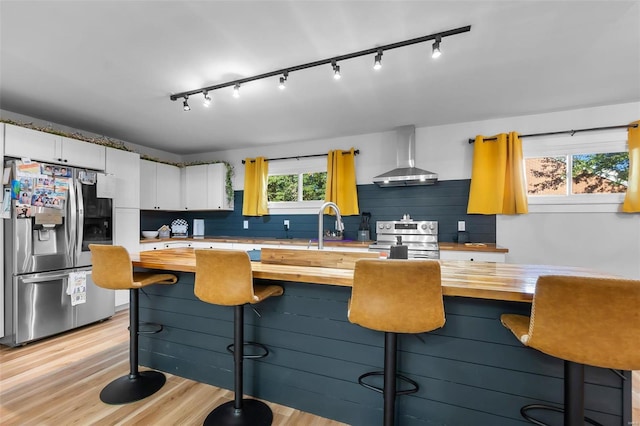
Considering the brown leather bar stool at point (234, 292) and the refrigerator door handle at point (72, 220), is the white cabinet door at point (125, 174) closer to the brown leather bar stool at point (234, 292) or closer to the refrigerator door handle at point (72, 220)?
the refrigerator door handle at point (72, 220)

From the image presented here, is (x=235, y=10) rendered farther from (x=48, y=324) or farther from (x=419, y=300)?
(x=48, y=324)

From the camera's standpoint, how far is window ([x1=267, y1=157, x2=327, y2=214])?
185 inches

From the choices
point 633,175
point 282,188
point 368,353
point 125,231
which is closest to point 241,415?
point 368,353

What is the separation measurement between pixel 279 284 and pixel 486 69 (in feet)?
7.94

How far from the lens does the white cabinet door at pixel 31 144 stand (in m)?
2.85

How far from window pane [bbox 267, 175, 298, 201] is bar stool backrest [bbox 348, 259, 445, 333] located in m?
3.65

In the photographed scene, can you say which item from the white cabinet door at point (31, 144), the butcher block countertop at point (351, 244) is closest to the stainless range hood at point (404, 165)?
the butcher block countertop at point (351, 244)

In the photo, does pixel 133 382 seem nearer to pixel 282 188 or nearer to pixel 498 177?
pixel 282 188

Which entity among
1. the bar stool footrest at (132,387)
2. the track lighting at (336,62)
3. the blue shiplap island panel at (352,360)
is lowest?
the bar stool footrest at (132,387)

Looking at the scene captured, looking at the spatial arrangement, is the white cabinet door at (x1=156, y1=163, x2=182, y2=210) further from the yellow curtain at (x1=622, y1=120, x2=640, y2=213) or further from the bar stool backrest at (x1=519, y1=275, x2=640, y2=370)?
the yellow curtain at (x1=622, y1=120, x2=640, y2=213)

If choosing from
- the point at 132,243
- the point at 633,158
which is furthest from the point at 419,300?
the point at 132,243

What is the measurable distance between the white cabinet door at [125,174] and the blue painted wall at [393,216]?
952 millimetres

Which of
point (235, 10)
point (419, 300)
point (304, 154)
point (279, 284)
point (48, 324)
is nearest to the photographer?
point (419, 300)

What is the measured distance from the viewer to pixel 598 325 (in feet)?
3.31
